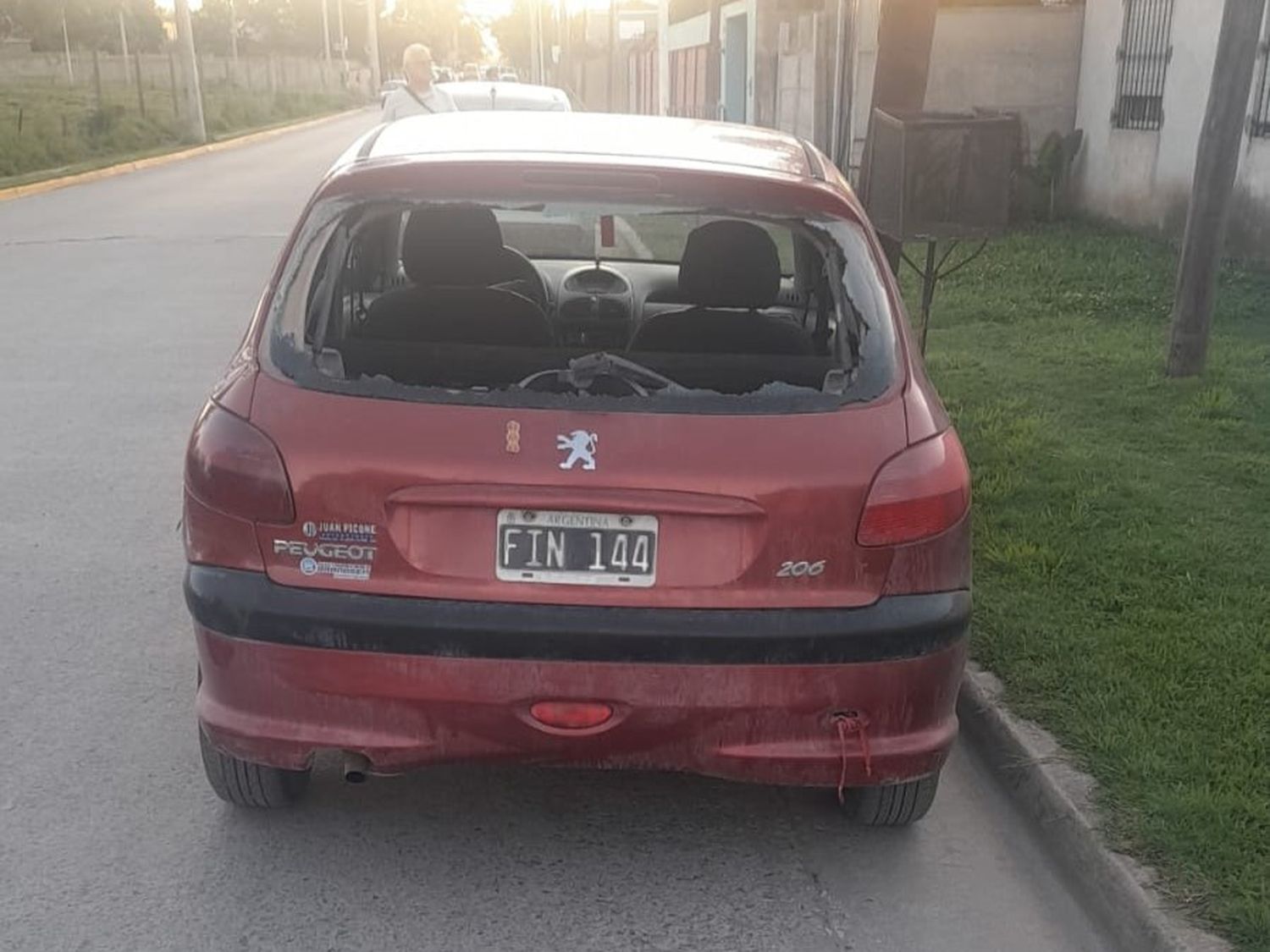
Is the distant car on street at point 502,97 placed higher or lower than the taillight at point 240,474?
lower

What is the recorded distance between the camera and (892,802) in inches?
141

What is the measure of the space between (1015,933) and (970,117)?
5245 millimetres

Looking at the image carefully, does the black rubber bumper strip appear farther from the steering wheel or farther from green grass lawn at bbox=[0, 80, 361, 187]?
green grass lawn at bbox=[0, 80, 361, 187]

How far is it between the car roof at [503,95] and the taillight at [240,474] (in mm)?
10228

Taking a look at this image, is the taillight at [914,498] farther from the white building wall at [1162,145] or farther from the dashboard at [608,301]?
the white building wall at [1162,145]

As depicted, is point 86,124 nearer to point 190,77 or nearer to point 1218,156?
point 190,77

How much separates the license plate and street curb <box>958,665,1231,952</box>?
128 cm

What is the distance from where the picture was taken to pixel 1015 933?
328cm

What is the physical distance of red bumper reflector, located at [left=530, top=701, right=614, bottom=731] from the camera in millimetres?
3068

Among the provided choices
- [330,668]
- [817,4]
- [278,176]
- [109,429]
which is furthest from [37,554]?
[278,176]

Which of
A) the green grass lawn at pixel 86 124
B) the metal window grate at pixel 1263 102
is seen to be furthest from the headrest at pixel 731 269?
the green grass lawn at pixel 86 124

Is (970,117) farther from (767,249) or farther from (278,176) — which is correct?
(278,176)

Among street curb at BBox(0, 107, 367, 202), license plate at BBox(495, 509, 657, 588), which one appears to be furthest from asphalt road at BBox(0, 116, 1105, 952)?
street curb at BBox(0, 107, 367, 202)

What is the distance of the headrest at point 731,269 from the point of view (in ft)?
12.7
